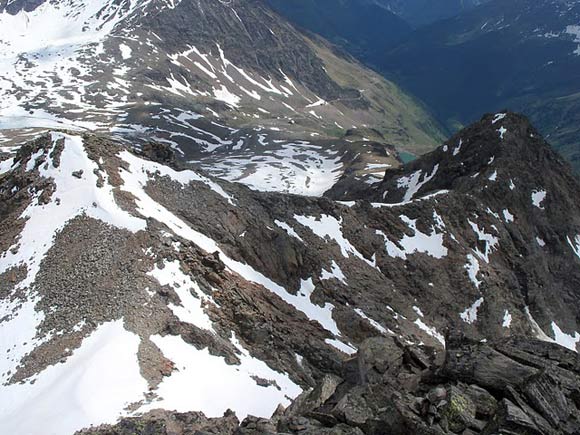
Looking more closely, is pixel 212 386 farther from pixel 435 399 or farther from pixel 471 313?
pixel 471 313

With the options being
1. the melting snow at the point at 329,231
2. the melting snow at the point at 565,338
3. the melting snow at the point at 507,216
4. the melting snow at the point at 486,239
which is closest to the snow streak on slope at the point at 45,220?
the melting snow at the point at 329,231

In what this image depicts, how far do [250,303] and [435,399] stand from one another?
25331 mm

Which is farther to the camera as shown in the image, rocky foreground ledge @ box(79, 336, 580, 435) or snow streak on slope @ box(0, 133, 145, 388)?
snow streak on slope @ box(0, 133, 145, 388)

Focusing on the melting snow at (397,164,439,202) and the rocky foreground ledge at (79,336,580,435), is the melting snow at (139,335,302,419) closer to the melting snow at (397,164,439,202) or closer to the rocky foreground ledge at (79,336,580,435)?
the rocky foreground ledge at (79,336,580,435)

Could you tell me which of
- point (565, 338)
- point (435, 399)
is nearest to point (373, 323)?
point (565, 338)

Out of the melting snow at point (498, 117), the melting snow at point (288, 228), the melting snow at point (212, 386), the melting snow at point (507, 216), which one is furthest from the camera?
the melting snow at point (498, 117)

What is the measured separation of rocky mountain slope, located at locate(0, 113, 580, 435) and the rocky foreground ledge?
0.09 metres

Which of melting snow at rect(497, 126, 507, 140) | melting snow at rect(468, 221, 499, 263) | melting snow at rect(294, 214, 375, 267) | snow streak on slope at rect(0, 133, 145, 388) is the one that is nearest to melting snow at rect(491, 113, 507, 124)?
melting snow at rect(497, 126, 507, 140)

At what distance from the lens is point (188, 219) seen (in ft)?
180

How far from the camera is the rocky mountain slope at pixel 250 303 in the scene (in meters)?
24.3

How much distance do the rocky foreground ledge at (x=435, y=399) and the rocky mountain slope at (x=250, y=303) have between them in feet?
0.28

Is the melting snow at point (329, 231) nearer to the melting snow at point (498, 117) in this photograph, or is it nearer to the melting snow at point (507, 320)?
the melting snow at point (507, 320)

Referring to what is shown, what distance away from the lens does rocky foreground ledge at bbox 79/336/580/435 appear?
20469mm

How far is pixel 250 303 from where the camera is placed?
45.5 m
